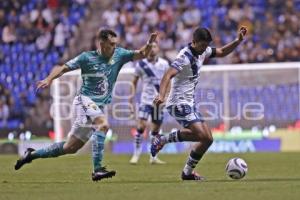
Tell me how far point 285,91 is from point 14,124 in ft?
28.0

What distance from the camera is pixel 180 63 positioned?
12344 mm

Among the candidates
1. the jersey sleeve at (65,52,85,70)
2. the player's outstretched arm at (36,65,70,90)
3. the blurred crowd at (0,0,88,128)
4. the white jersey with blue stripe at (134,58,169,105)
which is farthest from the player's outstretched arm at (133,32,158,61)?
the blurred crowd at (0,0,88,128)

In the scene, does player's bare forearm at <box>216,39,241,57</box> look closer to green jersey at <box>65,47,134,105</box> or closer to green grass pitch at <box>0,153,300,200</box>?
green jersey at <box>65,47,134,105</box>

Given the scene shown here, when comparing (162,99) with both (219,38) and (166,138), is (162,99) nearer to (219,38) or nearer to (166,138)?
(166,138)

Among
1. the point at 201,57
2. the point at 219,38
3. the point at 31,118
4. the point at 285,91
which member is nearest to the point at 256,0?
the point at 219,38

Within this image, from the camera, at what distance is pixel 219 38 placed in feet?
92.2

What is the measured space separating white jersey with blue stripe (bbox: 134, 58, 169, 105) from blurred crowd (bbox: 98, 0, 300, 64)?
925 cm

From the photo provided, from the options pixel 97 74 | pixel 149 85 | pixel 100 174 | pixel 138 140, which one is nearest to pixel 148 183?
pixel 100 174

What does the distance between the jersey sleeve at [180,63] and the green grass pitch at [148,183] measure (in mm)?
1665

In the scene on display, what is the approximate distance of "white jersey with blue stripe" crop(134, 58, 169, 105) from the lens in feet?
59.9

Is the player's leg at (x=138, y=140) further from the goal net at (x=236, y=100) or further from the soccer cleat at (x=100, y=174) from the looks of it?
the soccer cleat at (x=100, y=174)

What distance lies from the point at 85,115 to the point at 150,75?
6.07 m

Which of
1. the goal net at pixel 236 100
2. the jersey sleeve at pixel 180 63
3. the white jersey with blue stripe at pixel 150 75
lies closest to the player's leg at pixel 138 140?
the white jersey with blue stripe at pixel 150 75

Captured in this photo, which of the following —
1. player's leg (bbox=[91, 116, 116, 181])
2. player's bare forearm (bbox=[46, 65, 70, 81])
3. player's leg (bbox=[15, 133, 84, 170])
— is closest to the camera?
player's bare forearm (bbox=[46, 65, 70, 81])
